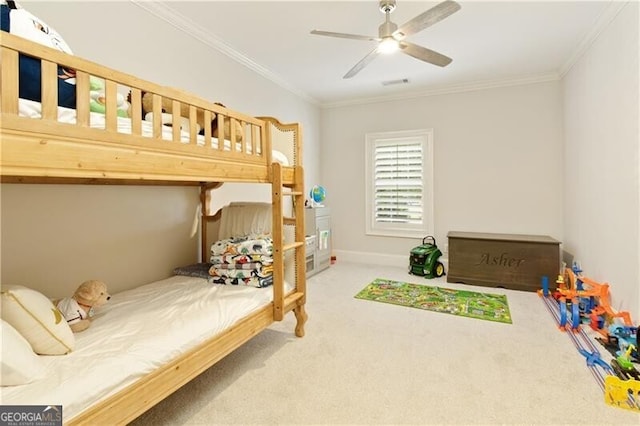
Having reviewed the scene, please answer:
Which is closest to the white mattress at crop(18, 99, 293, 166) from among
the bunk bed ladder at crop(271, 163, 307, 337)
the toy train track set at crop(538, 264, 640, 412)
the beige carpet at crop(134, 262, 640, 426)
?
the bunk bed ladder at crop(271, 163, 307, 337)

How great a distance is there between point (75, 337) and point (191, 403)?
2.18 feet

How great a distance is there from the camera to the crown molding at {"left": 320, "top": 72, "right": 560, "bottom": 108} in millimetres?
4020

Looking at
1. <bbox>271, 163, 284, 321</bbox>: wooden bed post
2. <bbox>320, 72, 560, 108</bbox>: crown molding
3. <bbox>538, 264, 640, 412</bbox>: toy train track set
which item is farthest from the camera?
<bbox>320, 72, 560, 108</bbox>: crown molding

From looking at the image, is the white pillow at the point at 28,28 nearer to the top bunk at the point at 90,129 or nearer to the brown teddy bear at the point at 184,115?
the top bunk at the point at 90,129

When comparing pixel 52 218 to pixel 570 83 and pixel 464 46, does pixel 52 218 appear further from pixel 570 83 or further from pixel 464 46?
pixel 570 83

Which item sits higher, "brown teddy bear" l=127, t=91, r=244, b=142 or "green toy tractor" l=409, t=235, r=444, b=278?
"brown teddy bear" l=127, t=91, r=244, b=142

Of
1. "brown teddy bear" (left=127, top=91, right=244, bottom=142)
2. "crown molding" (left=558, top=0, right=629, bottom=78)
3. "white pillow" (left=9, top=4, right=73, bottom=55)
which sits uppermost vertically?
"crown molding" (left=558, top=0, right=629, bottom=78)

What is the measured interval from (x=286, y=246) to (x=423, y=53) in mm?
1833

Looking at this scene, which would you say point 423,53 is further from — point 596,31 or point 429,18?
point 596,31

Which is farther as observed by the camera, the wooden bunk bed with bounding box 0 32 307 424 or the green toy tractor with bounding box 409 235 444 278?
the green toy tractor with bounding box 409 235 444 278

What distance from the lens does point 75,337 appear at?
59.9 inches

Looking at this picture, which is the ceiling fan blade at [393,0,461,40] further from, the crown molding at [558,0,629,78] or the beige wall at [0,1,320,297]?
the beige wall at [0,1,320,297]

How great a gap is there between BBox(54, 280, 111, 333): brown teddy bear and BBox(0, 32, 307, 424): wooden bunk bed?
54 centimetres

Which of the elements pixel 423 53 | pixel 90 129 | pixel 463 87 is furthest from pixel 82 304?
pixel 463 87
